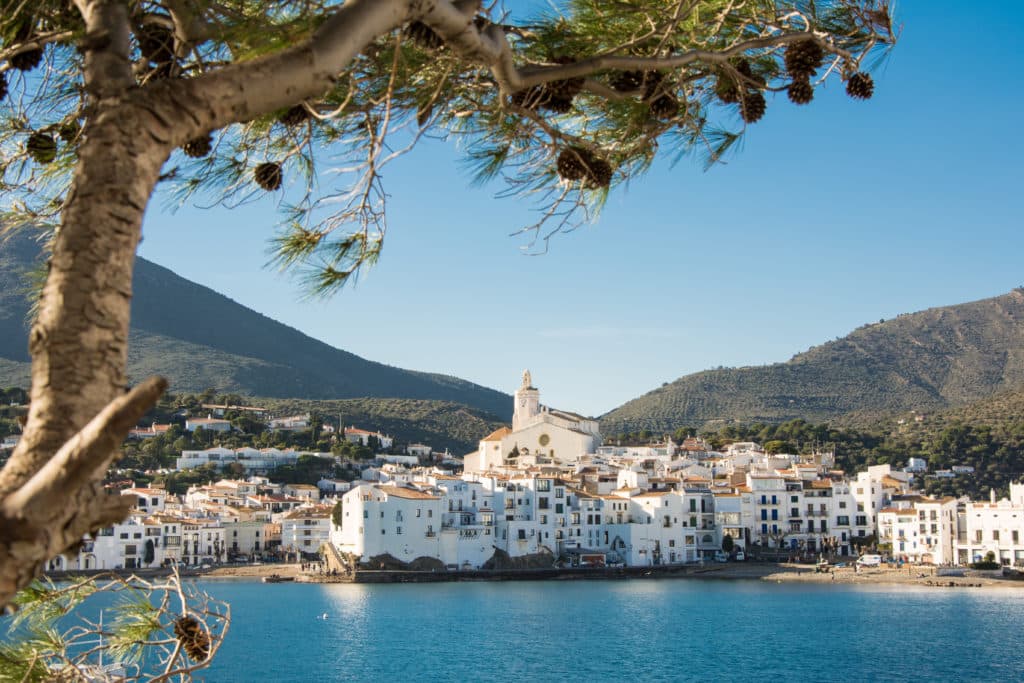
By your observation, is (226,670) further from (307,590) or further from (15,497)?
(15,497)

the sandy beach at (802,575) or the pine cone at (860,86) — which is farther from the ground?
the pine cone at (860,86)

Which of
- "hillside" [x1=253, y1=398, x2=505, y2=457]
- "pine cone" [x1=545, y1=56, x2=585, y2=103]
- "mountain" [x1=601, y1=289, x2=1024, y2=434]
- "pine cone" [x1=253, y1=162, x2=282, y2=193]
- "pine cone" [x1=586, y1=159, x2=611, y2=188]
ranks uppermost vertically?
"mountain" [x1=601, y1=289, x2=1024, y2=434]

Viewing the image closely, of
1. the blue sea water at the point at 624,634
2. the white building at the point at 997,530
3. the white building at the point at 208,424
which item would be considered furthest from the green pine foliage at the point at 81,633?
the white building at the point at 208,424

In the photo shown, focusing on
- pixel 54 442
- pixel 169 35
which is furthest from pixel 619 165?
pixel 54 442

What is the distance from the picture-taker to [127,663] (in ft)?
8.43

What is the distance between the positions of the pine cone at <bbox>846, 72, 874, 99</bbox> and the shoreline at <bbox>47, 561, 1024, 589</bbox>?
46.9 meters

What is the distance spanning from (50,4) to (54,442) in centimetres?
138

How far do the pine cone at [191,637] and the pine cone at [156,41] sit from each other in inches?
45.1

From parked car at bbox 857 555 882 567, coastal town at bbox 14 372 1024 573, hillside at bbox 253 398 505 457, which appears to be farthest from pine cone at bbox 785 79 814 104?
hillside at bbox 253 398 505 457

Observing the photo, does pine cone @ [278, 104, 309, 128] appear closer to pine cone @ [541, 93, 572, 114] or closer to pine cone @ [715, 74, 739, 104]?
pine cone @ [541, 93, 572, 114]

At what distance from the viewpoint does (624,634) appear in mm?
32969

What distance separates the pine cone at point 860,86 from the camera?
286 centimetres

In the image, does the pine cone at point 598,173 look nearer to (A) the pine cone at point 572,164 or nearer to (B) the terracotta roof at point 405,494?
(A) the pine cone at point 572,164

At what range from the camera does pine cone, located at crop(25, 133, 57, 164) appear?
9.09ft
